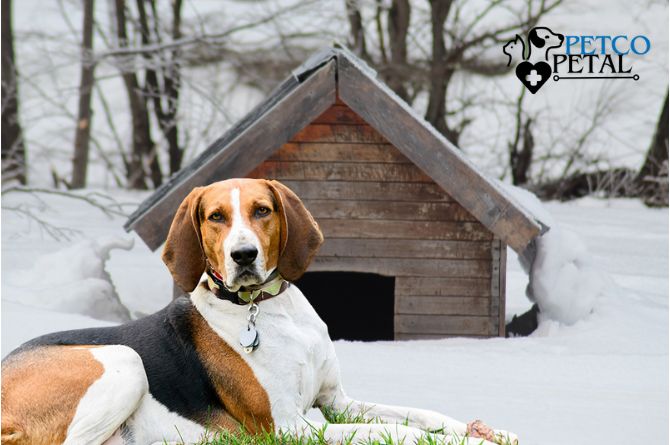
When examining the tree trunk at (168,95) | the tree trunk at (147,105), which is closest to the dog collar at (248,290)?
the tree trunk at (168,95)

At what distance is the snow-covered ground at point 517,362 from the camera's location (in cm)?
514

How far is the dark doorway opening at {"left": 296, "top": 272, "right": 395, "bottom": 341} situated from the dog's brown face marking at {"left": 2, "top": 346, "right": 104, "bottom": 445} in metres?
4.76

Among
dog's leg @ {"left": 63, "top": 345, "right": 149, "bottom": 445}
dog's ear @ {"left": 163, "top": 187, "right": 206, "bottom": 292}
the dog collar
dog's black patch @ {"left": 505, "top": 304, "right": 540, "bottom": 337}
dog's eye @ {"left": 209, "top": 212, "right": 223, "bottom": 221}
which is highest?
dog's eye @ {"left": 209, "top": 212, "right": 223, "bottom": 221}

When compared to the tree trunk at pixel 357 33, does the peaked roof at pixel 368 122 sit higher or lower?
lower

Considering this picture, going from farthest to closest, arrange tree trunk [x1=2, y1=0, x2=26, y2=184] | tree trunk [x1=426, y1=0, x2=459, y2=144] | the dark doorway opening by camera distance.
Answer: tree trunk [x1=426, y1=0, x2=459, y2=144]
tree trunk [x1=2, y1=0, x2=26, y2=184]
the dark doorway opening

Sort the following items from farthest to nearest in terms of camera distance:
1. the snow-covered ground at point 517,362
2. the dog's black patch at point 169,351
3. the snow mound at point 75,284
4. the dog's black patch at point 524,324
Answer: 1. the dog's black patch at point 524,324
2. the snow mound at point 75,284
3. the snow-covered ground at point 517,362
4. the dog's black patch at point 169,351

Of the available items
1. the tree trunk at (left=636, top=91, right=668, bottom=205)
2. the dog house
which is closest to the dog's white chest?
the dog house

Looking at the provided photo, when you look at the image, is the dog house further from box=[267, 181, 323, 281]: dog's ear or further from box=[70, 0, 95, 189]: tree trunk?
box=[70, 0, 95, 189]: tree trunk

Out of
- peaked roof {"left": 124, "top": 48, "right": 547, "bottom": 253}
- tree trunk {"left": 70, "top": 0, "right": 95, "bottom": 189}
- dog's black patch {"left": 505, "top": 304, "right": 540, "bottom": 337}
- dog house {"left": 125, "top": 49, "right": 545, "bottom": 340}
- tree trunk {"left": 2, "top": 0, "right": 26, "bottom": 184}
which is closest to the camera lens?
peaked roof {"left": 124, "top": 48, "right": 547, "bottom": 253}

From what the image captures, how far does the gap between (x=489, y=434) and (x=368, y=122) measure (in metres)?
3.21

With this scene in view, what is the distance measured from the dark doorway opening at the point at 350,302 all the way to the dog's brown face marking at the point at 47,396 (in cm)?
476

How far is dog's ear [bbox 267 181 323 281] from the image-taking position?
3.46 m

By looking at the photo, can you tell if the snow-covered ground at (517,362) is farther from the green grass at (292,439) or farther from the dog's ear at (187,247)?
the dog's ear at (187,247)

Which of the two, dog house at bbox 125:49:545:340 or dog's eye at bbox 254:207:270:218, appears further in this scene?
dog house at bbox 125:49:545:340
